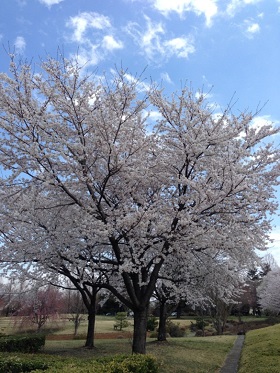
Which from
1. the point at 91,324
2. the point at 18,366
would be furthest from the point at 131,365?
the point at 91,324

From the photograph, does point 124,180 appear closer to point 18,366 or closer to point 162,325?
point 18,366

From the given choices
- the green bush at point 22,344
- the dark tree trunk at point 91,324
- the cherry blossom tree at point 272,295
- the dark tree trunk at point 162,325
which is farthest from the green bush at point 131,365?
the cherry blossom tree at point 272,295

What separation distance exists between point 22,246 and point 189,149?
510 centimetres

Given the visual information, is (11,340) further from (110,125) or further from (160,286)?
(110,125)

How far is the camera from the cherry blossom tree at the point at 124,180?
29.3ft

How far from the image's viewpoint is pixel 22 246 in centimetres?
977

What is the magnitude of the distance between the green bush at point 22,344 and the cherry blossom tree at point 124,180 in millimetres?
5199

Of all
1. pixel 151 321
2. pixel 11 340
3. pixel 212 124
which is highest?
pixel 212 124

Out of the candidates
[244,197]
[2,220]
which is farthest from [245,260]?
[2,220]

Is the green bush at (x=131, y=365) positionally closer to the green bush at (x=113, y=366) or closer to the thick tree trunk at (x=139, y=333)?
the green bush at (x=113, y=366)

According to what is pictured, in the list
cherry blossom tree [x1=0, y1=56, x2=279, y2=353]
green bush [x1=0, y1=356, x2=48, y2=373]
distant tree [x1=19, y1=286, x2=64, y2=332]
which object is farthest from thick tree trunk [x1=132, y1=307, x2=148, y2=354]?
distant tree [x1=19, y1=286, x2=64, y2=332]

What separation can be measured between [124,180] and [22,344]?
28.9ft

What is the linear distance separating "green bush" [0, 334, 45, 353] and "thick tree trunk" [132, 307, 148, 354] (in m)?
6.41

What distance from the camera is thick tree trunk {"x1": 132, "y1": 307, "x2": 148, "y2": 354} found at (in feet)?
32.5
